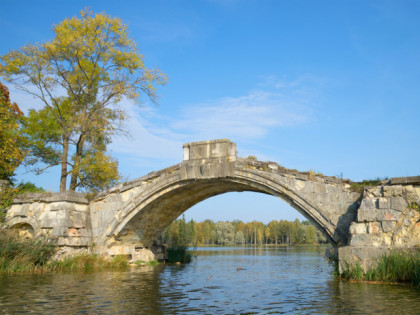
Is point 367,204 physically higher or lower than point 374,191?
lower

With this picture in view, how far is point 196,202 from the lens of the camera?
18.9 m

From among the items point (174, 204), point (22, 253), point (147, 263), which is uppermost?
point (174, 204)

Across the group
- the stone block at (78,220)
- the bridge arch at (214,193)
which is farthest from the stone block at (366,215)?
the stone block at (78,220)

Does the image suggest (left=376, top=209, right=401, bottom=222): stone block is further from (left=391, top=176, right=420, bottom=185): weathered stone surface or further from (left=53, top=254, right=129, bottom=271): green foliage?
(left=53, top=254, right=129, bottom=271): green foliage

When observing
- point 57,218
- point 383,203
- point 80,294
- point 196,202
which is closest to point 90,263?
point 57,218

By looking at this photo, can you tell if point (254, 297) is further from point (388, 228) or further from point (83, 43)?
point (83, 43)

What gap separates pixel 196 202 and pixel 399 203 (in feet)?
32.1

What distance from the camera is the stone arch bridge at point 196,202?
11254 mm

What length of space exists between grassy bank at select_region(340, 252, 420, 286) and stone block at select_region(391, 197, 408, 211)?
1.37m

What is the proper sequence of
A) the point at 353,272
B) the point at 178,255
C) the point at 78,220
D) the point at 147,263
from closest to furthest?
the point at 353,272 < the point at 78,220 < the point at 147,263 < the point at 178,255

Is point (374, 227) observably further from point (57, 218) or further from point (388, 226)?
point (57, 218)

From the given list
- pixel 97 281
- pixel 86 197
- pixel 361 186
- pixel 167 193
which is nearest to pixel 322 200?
pixel 361 186

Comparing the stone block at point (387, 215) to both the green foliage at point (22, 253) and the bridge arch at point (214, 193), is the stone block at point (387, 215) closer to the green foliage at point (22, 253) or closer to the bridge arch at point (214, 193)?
the bridge arch at point (214, 193)

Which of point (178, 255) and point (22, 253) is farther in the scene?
point (178, 255)
